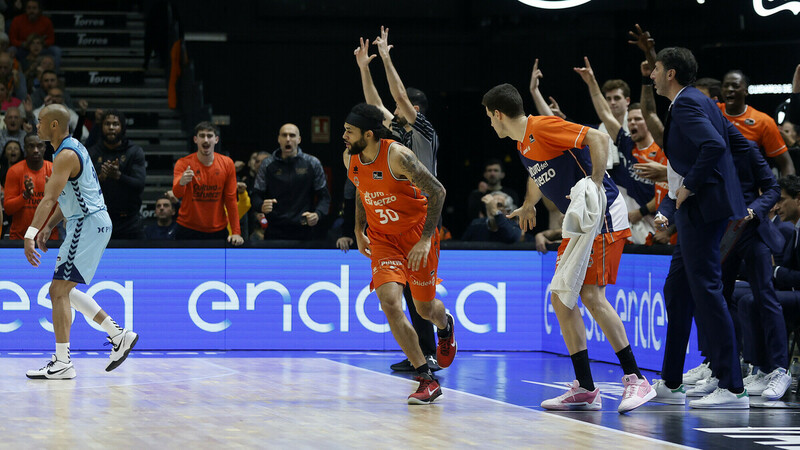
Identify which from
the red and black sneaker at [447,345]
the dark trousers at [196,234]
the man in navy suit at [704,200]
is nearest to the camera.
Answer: the man in navy suit at [704,200]

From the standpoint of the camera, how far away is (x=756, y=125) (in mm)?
8414

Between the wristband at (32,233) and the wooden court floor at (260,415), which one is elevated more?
the wristband at (32,233)

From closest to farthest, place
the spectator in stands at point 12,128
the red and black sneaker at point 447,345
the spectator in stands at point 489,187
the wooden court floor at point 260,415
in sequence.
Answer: the wooden court floor at point 260,415 < the red and black sneaker at point 447,345 < the spectator in stands at point 12,128 < the spectator in stands at point 489,187

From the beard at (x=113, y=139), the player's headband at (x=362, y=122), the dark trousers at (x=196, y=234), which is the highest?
the beard at (x=113, y=139)

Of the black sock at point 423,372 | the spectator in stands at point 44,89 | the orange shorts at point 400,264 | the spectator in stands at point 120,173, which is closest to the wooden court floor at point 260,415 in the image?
the black sock at point 423,372

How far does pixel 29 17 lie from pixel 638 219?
33.5 feet

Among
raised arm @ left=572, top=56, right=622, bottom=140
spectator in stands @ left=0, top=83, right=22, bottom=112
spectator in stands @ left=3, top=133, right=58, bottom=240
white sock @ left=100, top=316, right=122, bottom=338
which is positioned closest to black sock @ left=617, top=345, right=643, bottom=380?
raised arm @ left=572, top=56, right=622, bottom=140

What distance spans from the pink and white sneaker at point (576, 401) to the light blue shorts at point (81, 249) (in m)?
3.70

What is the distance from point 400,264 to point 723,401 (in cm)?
219

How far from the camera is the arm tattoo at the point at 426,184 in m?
7.36

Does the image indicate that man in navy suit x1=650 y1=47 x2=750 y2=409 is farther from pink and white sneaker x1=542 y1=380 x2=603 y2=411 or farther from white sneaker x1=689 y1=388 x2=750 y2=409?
pink and white sneaker x1=542 y1=380 x2=603 y2=411

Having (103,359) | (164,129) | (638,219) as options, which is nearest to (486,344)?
(638,219)

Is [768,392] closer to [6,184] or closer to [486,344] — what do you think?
[486,344]

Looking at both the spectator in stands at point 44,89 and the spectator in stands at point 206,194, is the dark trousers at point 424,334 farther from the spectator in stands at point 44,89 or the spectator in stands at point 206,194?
the spectator in stands at point 44,89
